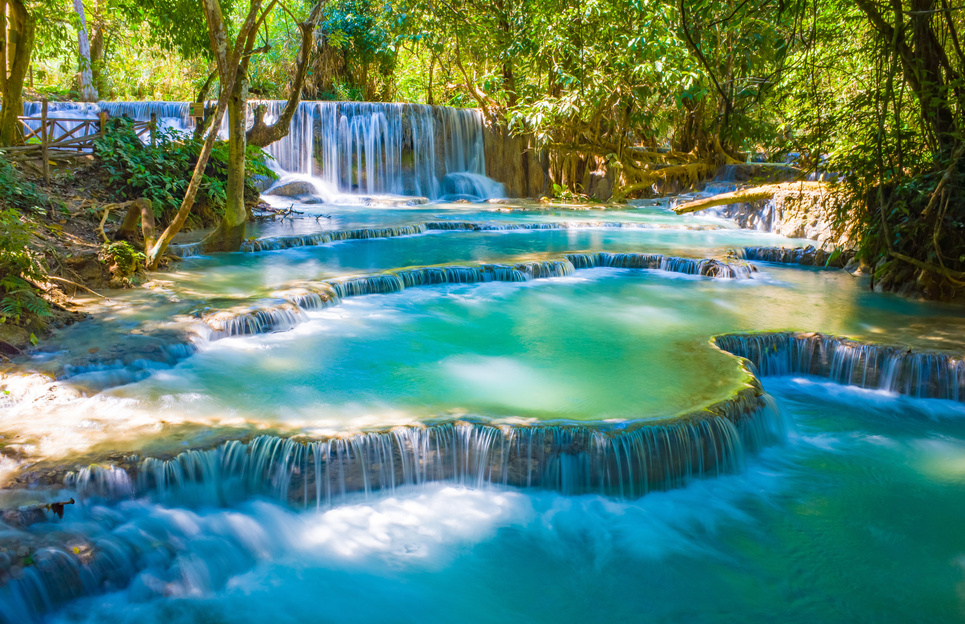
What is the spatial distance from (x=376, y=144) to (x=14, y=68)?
1012cm

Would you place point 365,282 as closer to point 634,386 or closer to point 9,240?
point 9,240

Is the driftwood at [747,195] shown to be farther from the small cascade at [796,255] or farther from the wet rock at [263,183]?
the wet rock at [263,183]

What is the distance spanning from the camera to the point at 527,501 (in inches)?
172

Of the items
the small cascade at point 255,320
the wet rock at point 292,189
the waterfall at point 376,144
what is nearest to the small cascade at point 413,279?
the small cascade at point 255,320

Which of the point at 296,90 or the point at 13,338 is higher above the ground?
the point at 296,90

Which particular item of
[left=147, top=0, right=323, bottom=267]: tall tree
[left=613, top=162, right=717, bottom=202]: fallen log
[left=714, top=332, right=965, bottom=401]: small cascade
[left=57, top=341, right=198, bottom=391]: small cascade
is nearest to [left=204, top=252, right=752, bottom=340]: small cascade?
[left=57, top=341, right=198, bottom=391]: small cascade

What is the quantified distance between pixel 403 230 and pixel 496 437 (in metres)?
9.22

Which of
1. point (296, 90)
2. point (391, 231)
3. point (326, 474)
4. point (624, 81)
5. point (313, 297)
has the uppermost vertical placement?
point (624, 81)

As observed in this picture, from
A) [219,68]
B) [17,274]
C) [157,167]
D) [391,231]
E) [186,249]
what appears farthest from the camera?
[391,231]

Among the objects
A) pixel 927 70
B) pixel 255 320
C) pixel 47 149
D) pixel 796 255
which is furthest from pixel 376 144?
pixel 927 70

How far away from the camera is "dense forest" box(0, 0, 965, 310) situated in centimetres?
716

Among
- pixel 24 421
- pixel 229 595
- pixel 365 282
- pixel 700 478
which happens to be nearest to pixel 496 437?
pixel 700 478

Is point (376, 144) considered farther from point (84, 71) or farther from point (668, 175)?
point (84, 71)

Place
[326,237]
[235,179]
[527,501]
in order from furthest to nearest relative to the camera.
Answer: [326,237] → [235,179] → [527,501]
